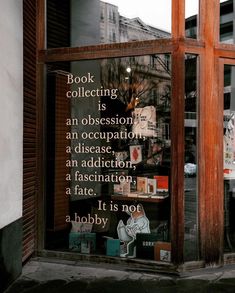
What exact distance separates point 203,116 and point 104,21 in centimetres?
207

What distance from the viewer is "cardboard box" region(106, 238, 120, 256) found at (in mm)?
5852

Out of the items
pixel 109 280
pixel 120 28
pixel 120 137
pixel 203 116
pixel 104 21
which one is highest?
pixel 104 21

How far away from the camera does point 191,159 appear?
558 cm

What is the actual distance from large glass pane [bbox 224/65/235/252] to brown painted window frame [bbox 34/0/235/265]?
0.53 ft

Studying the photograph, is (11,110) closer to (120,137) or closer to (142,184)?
(120,137)

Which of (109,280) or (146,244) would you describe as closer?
(109,280)

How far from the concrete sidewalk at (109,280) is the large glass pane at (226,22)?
3.32 meters

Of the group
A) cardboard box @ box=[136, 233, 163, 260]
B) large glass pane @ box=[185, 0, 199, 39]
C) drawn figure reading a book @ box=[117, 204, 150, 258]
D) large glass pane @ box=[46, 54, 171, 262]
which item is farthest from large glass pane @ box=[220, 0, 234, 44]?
cardboard box @ box=[136, 233, 163, 260]

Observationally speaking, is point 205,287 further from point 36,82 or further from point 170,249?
point 36,82

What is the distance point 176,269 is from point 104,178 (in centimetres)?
163

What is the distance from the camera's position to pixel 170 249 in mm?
5586

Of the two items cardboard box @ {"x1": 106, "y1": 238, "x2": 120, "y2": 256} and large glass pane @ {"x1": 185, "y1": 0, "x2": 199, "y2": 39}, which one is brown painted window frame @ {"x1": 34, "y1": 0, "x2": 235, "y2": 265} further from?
cardboard box @ {"x1": 106, "y1": 238, "x2": 120, "y2": 256}

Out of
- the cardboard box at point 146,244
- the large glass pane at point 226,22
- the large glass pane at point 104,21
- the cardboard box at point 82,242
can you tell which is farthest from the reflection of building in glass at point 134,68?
the cardboard box at point 82,242

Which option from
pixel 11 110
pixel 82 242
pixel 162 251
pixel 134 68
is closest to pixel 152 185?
pixel 162 251
